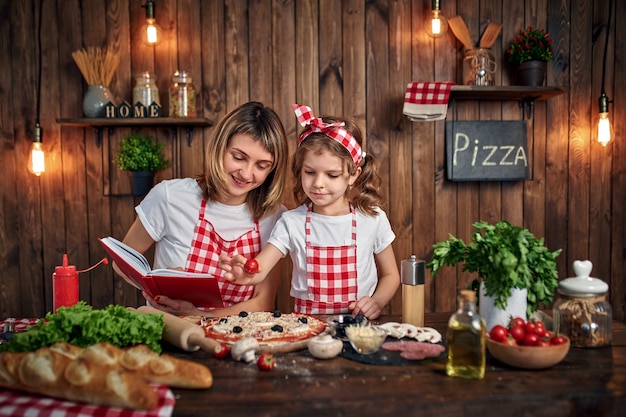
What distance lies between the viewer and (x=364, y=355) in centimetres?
142

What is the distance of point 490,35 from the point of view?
9.43ft

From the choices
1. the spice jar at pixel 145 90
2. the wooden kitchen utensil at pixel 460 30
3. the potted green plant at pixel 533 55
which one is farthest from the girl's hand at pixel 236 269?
the potted green plant at pixel 533 55

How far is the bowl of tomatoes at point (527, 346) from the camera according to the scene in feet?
4.24

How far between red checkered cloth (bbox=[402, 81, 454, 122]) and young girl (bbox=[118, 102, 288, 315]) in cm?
91

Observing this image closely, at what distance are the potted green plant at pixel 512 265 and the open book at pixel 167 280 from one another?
807 millimetres

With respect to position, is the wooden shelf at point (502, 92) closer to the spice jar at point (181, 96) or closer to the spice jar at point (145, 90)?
the spice jar at point (181, 96)

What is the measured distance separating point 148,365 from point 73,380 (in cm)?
16

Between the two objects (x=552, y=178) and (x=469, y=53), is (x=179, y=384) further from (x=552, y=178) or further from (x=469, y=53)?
(x=552, y=178)

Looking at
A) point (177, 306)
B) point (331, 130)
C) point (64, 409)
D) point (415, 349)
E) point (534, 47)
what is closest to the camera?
point (64, 409)

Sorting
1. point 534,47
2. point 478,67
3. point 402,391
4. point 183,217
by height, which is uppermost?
point 534,47

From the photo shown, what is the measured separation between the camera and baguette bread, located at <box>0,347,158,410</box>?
110cm

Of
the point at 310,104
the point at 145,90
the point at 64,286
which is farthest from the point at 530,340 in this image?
the point at 145,90

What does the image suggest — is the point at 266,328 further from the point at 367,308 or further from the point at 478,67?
the point at 478,67

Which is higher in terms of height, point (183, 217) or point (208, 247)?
point (183, 217)
